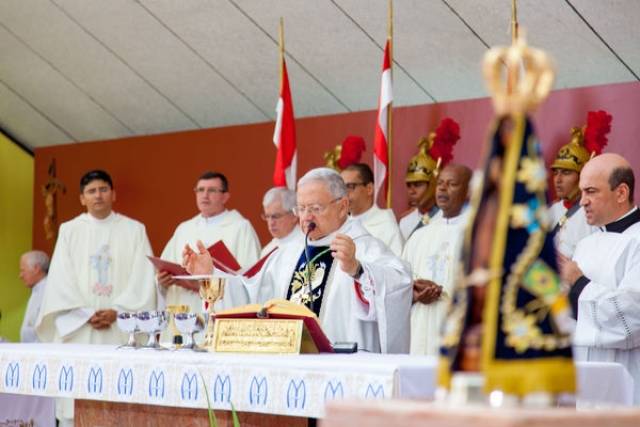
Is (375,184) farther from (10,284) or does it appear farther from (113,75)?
(10,284)

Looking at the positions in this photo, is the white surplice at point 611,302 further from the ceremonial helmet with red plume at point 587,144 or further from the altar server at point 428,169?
the altar server at point 428,169

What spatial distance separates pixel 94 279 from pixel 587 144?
3.45 metres

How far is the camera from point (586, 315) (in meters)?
5.14

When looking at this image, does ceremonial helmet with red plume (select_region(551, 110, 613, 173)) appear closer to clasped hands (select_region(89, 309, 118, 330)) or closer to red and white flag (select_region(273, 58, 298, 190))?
red and white flag (select_region(273, 58, 298, 190))

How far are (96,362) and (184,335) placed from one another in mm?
498

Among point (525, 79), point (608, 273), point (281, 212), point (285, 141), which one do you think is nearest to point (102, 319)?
point (281, 212)

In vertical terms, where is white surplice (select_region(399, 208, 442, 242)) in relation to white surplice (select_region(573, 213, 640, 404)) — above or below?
above

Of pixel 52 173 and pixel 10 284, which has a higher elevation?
pixel 52 173

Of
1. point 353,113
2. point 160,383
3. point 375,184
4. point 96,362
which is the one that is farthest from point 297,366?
point 353,113

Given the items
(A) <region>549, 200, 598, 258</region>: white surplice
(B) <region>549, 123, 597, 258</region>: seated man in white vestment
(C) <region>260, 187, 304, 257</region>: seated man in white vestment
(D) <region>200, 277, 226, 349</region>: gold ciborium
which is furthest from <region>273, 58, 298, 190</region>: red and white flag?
(D) <region>200, 277, 226, 349</region>: gold ciborium

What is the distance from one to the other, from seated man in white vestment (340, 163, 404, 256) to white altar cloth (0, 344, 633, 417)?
305cm

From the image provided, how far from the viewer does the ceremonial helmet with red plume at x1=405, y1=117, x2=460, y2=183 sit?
7.72 m

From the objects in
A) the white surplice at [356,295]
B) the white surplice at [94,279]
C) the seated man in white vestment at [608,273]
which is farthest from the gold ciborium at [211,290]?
the white surplice at [94,279]

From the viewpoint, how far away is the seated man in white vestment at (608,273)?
5074 millimetres
